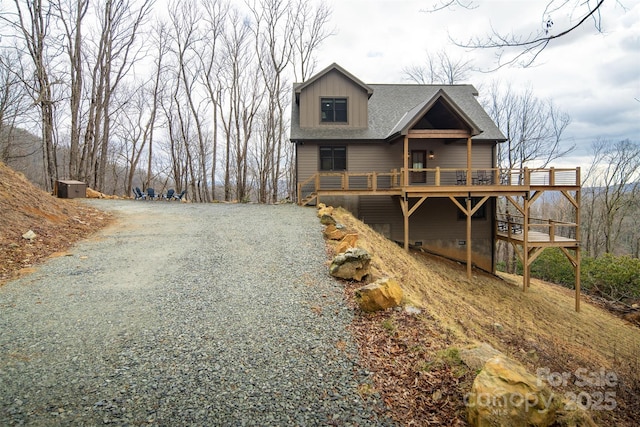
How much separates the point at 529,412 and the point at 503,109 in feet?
101

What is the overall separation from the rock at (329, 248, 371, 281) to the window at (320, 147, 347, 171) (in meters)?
10.1

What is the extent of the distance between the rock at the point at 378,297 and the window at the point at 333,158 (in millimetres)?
11352

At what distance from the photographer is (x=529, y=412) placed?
2.72 metres

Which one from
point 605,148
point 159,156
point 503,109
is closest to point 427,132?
point 503,109

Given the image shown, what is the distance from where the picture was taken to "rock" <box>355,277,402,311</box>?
16.3 ft

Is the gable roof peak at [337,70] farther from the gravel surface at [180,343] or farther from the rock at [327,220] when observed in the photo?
the gravel surface at [180,343]

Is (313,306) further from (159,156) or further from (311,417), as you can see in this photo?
Result: (159,156)

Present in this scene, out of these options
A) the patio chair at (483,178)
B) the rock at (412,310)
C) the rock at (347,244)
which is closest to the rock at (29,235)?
the rock at (347,244)

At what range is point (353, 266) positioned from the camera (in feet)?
20.7

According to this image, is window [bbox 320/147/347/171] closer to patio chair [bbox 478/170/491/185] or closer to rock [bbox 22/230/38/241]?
patio chair [bbox 478/170/491/185]

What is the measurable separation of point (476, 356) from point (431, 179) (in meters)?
13.7

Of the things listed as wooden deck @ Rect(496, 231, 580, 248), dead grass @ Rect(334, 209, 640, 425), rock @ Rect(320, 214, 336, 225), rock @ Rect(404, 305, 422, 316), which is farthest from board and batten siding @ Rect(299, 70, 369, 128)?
rock @ Rect(404, 305, 422, 316)

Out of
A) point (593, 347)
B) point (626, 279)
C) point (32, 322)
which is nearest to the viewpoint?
point (32, 322)

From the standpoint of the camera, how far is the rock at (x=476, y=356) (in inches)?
137
